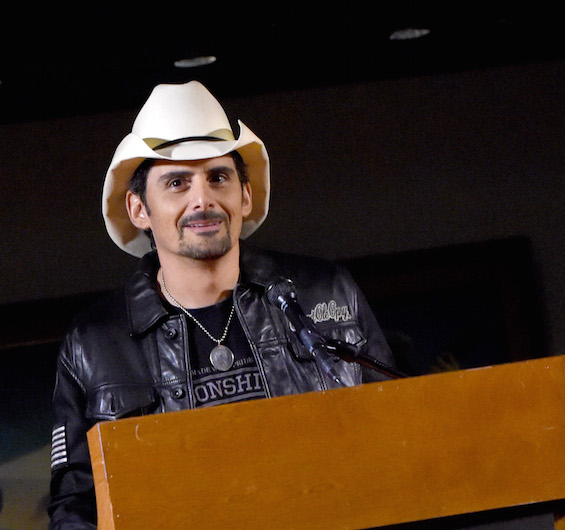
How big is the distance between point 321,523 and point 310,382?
1026mm

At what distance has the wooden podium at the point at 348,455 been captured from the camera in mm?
1369

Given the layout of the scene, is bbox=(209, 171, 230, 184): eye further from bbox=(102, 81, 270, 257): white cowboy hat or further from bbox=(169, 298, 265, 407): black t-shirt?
bbox=(169, 298, 265, 407): black t-shirt

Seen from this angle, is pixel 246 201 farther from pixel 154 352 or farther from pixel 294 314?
pixel 294 314

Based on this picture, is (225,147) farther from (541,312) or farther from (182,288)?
(541,312)

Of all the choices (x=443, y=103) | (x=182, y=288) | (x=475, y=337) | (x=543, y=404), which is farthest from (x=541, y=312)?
(x=543, y=404)

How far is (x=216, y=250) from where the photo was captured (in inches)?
94.2

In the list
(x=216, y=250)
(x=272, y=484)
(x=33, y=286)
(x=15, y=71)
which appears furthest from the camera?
(x=33, y=286)

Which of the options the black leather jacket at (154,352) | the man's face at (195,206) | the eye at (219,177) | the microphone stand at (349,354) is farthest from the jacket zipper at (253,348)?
the microphone stand at (349,354)

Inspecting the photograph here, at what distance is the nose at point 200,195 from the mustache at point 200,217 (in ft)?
0.04

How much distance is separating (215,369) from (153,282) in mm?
281

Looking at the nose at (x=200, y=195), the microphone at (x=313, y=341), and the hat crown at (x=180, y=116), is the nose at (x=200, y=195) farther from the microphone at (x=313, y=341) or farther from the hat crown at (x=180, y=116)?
the microphone at (x=313, y=341)

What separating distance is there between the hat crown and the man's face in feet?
0.27

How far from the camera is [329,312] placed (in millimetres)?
2547

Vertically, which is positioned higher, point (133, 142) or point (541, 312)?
point (133, 142)
